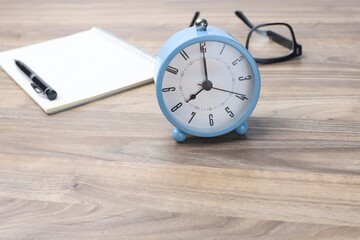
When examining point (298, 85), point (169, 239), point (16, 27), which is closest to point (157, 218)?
point (169, 239)

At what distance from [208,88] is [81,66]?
0.39 m

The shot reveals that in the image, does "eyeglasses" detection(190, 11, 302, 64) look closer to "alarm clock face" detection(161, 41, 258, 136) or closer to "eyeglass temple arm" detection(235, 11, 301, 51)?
"eyeglass temple arm" detection(235, 11, 301, 51)

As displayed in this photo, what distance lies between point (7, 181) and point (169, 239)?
0.26 meters

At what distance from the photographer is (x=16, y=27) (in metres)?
1.33

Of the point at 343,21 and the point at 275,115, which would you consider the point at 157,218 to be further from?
the point at 343,21

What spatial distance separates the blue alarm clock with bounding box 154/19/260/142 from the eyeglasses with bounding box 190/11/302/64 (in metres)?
0.28

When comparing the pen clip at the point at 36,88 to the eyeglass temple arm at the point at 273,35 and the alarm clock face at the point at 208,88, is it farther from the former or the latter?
the eyeglass temple arm at the point at 273,35

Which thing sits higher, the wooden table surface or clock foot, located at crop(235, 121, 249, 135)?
clock foot, located at crop(235, 121, 249, 135)

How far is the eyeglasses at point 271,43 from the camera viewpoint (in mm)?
1012

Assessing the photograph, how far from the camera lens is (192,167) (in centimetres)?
71

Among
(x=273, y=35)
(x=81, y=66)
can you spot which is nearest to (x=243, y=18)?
(x=273, y=35)

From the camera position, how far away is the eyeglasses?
101cm

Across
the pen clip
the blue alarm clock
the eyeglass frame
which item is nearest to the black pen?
the pen clip

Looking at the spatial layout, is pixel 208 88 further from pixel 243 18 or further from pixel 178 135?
pixel 243 18
